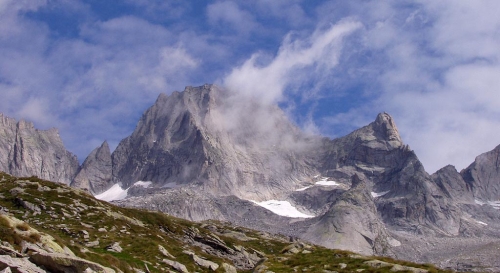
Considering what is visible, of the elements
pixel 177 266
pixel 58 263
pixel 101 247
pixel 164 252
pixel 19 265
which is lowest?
pixel 177 266

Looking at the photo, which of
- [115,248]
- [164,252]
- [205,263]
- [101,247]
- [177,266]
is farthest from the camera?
[205,263]

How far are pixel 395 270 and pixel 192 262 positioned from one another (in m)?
27.6

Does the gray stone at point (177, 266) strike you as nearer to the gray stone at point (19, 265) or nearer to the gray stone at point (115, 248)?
the gray stone at point (115, 248)

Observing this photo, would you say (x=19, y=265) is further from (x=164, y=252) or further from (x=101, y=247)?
(x=164, y=252)

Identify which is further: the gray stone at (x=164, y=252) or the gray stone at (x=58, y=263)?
the gray stone at (x=164, y=252)

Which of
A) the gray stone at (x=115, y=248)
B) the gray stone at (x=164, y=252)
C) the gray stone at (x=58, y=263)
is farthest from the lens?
the gray stone at (x=164, y=252)

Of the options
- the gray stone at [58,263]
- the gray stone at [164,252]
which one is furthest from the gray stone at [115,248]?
the gray stone at [58,263]

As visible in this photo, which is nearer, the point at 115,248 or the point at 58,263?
the point at 58,263

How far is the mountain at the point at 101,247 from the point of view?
32156 millimetres

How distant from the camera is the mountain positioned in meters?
32.2

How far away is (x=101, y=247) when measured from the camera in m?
59.2

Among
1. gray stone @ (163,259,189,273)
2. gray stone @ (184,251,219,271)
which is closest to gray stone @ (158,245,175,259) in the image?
gray stone @ (184,251,219,271)

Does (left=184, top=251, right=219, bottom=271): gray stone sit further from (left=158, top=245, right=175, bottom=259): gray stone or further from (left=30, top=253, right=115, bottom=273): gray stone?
(left=30, top=253, right=115, bottom=273): gray stone

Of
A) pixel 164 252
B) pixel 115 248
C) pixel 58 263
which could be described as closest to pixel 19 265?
pixel 58 263
